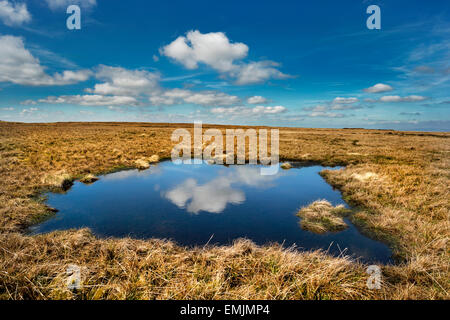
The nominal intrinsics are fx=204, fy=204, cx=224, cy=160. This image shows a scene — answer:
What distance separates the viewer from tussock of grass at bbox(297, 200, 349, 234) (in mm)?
9962

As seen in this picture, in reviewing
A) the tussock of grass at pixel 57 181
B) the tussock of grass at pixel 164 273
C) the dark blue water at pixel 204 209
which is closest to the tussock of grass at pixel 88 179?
the dark blue water at pixel 204 209

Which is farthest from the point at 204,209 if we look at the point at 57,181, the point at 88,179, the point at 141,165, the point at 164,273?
the point at 141,165

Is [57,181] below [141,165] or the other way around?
below

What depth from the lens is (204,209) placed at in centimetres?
1214

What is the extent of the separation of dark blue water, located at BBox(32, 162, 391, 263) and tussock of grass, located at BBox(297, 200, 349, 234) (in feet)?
1.22

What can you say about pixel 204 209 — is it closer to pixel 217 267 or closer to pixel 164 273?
pixel 217 267

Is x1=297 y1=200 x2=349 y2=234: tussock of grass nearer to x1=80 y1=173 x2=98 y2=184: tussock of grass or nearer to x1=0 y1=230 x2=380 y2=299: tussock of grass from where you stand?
x1=0 y1=230 x2=380 y2=299: tussock of grass

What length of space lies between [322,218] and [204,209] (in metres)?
6.51

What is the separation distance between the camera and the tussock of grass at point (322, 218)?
32.7 feet

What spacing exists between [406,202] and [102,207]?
17.9m


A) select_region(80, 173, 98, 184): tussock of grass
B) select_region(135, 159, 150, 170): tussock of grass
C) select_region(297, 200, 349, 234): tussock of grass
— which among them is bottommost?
select_region(297, 200, 349, 234): tussock of grass

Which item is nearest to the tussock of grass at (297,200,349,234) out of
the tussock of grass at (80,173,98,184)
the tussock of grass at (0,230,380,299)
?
the tussock of grass at (0,230,380,299)

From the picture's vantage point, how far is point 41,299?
4539mm
